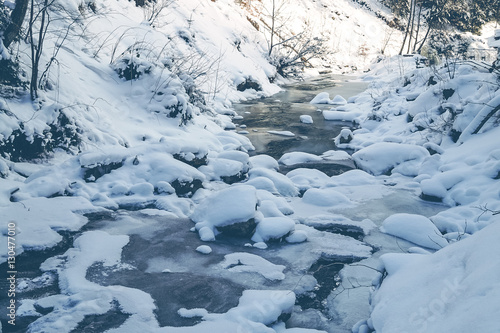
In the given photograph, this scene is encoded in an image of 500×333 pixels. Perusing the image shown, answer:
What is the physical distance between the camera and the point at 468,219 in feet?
12.5

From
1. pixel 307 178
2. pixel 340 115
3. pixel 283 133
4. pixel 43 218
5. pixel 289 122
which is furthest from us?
pixel 340 115

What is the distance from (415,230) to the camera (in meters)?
3.59

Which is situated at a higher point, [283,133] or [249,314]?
[283,133]

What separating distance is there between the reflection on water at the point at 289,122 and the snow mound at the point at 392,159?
103cm

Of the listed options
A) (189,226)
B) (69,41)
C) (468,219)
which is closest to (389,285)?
(189,226)

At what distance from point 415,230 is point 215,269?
6.18 feet

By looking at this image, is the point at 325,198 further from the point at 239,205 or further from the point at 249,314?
the point at 249,314

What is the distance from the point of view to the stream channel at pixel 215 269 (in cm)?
242

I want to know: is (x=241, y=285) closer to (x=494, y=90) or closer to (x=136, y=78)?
(x=136, y=78)

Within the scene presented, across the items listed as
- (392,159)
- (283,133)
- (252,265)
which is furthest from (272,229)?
(283,133)

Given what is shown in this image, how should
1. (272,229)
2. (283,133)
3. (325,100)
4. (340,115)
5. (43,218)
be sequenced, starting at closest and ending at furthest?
(43,218) → (272,229) → (283,133) → (340,115) → (325,100)

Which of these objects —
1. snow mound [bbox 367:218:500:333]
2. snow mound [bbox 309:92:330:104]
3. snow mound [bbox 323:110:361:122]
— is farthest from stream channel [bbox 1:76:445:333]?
snow mound [bbox 309:92:330:104]

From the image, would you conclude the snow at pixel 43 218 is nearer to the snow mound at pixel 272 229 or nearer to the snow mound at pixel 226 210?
the snow mound at pixel 226 210

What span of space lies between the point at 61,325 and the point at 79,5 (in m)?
6.91
